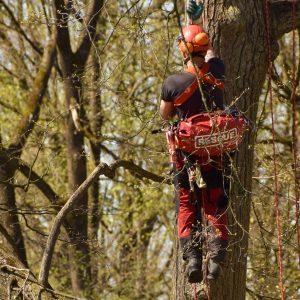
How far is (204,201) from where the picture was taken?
621 centimetres

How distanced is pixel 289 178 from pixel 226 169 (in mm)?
4703

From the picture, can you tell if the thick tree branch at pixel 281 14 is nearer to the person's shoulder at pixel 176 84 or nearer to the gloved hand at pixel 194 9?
the gloved hand at pixel 194 9

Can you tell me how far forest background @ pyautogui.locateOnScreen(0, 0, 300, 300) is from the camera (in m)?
9.61

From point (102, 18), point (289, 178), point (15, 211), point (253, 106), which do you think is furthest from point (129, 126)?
point (253, 106)

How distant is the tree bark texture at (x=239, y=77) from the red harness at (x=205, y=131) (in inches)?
17.6

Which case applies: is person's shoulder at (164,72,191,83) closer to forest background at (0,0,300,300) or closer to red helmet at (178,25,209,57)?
red helmet at (178,25,209,57)

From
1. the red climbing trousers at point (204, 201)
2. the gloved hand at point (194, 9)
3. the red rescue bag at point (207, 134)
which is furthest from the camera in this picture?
the gloved hand at point (194, 9)

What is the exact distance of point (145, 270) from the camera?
15656mm

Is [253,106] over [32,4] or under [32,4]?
under

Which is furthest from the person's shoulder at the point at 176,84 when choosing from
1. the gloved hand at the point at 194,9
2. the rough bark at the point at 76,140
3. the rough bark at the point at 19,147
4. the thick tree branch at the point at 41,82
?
the thick tree branch at the point at 41,82

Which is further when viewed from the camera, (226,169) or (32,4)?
(32,4)

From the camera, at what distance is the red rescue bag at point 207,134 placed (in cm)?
588

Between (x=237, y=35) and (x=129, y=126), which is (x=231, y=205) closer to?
(x=237, y=35)

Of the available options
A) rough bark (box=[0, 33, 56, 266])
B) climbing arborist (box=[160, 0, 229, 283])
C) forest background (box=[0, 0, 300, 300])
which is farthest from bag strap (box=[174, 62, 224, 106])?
rough bark (box=[0, 33, 56, 266])
